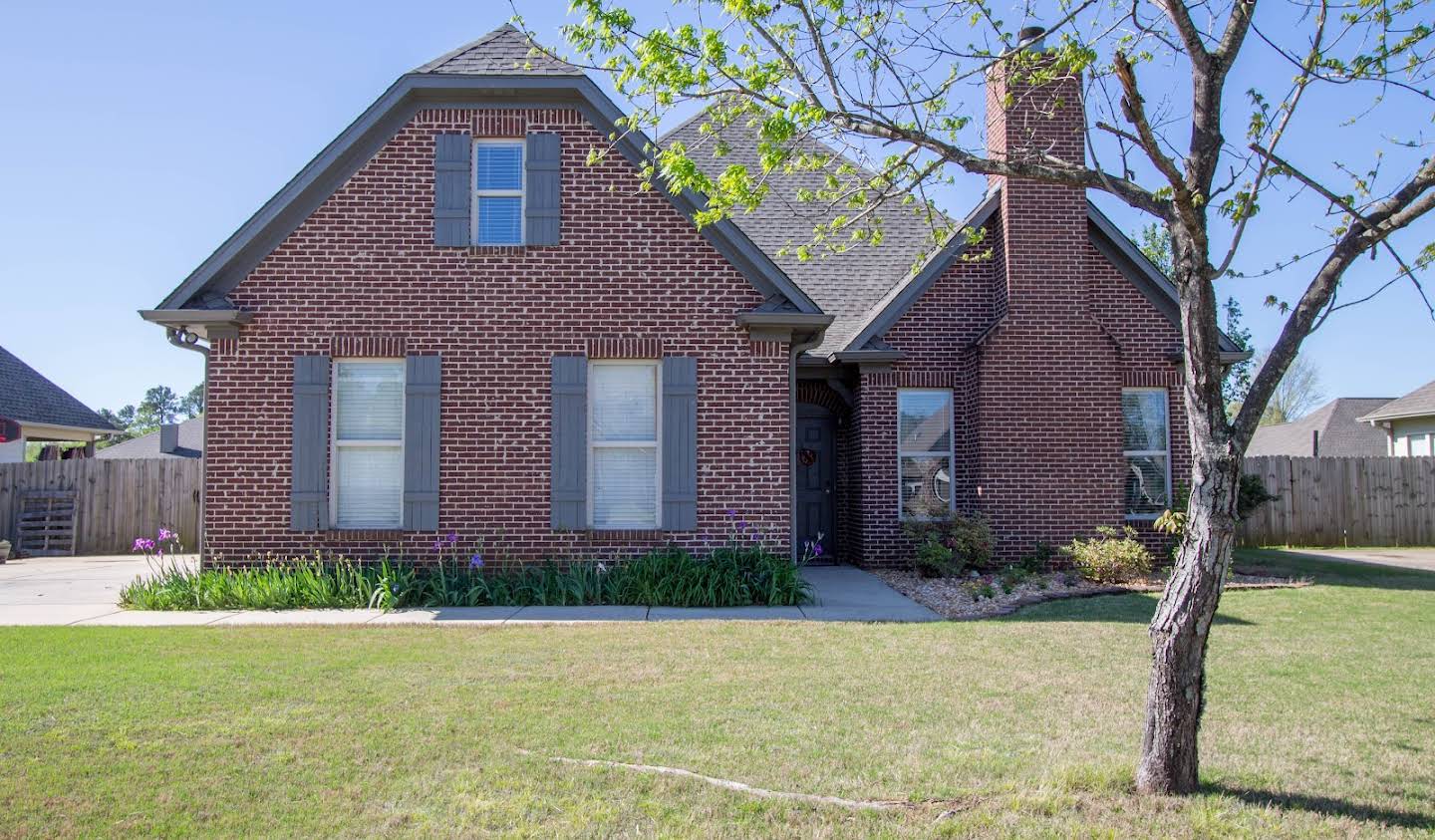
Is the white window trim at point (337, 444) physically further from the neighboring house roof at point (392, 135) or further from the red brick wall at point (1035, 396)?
the red brick wall at point (1035, 396)

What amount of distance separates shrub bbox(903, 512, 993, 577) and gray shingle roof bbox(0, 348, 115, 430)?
67.4ft

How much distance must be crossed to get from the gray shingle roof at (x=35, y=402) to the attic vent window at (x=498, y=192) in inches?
680

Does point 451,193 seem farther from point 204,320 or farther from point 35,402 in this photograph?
point 35,402

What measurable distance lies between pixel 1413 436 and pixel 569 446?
77.3 ft

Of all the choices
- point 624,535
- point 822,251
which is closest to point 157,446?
point 822,251

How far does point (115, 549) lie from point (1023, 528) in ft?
50.4

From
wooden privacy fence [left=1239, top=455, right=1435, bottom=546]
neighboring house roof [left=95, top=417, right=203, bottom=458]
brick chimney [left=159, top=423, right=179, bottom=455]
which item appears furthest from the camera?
neighboring house roof [left=95, top=417, right=203, bottom=458]

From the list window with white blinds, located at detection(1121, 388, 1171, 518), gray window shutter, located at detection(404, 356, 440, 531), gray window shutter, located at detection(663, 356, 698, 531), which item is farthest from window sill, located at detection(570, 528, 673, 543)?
window with white blinds, located at detection(1121, 388, 1171, 518)

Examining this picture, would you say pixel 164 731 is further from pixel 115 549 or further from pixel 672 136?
pixel 115 549

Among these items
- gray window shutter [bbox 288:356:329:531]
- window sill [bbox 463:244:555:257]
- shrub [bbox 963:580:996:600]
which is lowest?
shrub [bbox 963:580:996:600]

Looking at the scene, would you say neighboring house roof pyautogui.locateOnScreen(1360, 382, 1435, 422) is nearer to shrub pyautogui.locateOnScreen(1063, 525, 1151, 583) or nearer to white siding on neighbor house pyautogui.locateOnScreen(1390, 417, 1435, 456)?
white siding on neighbor house pyautogui.locateOnScreen(1390, 417, 1435, 456)

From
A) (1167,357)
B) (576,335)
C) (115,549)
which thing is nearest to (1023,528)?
(1167,357)

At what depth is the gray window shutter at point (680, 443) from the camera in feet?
35.8

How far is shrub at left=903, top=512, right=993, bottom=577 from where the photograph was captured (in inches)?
501
